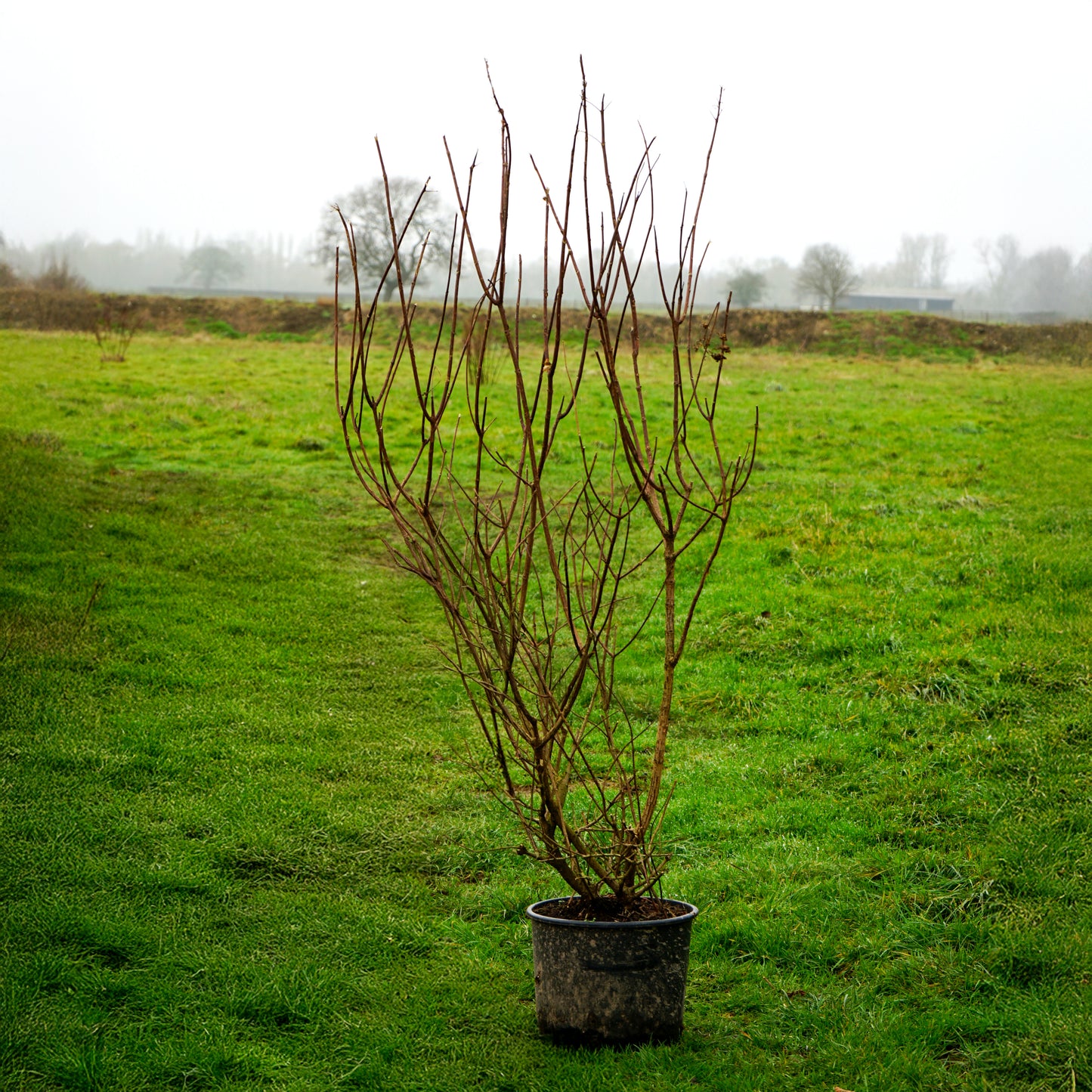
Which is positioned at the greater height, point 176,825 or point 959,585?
point 959,585

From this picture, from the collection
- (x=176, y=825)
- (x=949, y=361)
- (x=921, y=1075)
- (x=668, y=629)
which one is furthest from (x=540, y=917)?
(x=949, y=361)

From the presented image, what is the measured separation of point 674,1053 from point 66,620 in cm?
648

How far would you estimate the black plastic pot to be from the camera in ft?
10.7

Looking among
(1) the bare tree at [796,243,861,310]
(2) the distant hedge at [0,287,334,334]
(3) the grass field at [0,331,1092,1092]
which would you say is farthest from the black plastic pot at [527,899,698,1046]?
(1) the bare tree at [796,243,861,310]

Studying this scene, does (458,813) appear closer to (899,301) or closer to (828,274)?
(828,274)

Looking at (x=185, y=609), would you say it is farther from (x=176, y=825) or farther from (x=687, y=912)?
(x=687, y=912)

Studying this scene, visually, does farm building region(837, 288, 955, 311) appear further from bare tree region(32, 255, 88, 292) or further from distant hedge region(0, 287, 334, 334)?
bare tree region(32, 255, 88, 292)

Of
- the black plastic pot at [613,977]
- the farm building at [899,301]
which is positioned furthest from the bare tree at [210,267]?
the black plastic pot at [613,977]

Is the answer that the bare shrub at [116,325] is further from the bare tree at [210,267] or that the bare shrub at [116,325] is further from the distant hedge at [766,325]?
the bare tree at [210,267]

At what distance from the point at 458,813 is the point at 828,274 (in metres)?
58.7

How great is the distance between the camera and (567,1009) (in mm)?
3377

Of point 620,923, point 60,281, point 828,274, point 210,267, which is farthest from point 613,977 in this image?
point 210,267

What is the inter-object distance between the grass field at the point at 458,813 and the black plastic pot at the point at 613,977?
10 cm

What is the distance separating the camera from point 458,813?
5.73 m
